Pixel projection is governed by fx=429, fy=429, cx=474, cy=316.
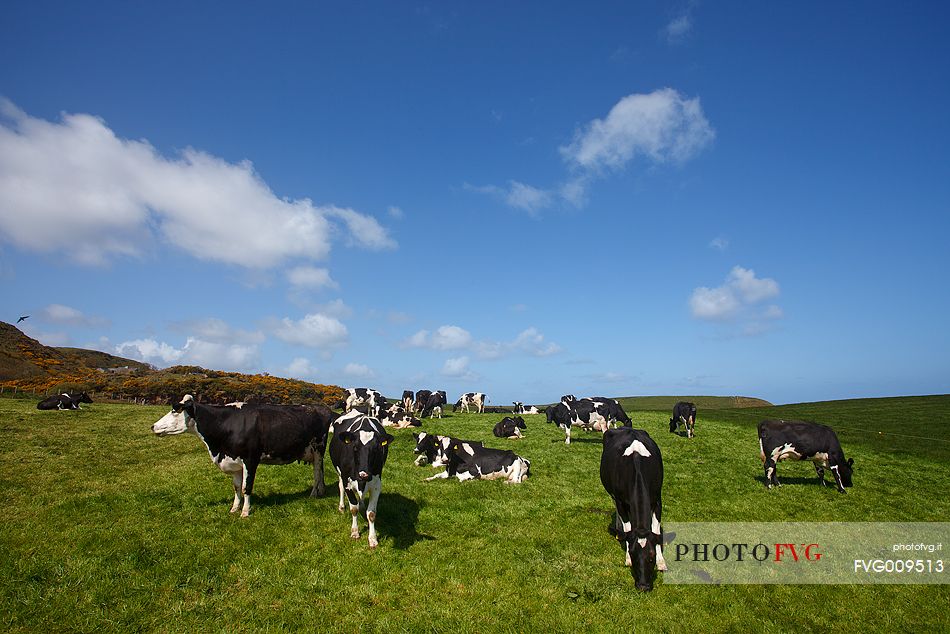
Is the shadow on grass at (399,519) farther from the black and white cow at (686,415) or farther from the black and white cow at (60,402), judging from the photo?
the black and white cow at (60,402)

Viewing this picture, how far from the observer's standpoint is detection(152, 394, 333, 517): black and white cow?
1080 cm

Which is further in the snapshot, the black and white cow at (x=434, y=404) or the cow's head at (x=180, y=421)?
the black and white cow at (x=434, y=404)

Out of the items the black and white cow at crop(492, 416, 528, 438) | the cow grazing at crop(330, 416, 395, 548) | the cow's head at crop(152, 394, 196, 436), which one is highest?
the cow's head at crop(152, 394, 196, 436)

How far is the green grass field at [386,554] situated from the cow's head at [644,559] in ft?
0.70

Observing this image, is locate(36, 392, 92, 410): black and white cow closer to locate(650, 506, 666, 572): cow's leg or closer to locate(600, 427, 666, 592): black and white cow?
locate(600, 427, 666, 592): black and white cow

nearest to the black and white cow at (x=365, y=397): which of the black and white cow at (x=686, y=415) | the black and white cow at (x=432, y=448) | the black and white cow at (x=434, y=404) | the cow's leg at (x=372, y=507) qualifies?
the black and white cow at (x=434, y=404)

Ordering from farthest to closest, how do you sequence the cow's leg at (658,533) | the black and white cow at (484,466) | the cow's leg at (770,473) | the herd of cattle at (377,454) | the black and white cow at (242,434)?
the black and white cow at (484,466) → the cow's leg at (770,473) → the black and white cow at (242,434) → the herd of cattle at (377,454) → the cow's leg at (658,533)

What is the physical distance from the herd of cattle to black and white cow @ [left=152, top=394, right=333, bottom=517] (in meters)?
0.02

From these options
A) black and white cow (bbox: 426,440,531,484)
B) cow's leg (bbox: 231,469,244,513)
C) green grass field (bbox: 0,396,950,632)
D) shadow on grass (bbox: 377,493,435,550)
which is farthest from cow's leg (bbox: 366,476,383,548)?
black and white cow (bbox: 426,440,531,484)

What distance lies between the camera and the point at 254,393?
163 ft

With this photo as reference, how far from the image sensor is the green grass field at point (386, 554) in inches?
261

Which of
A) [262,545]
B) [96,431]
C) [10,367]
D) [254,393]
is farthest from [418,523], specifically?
[10,367]

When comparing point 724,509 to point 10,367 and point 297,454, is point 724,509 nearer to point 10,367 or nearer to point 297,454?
point 297,454

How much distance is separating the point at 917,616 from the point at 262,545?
11.8 m
